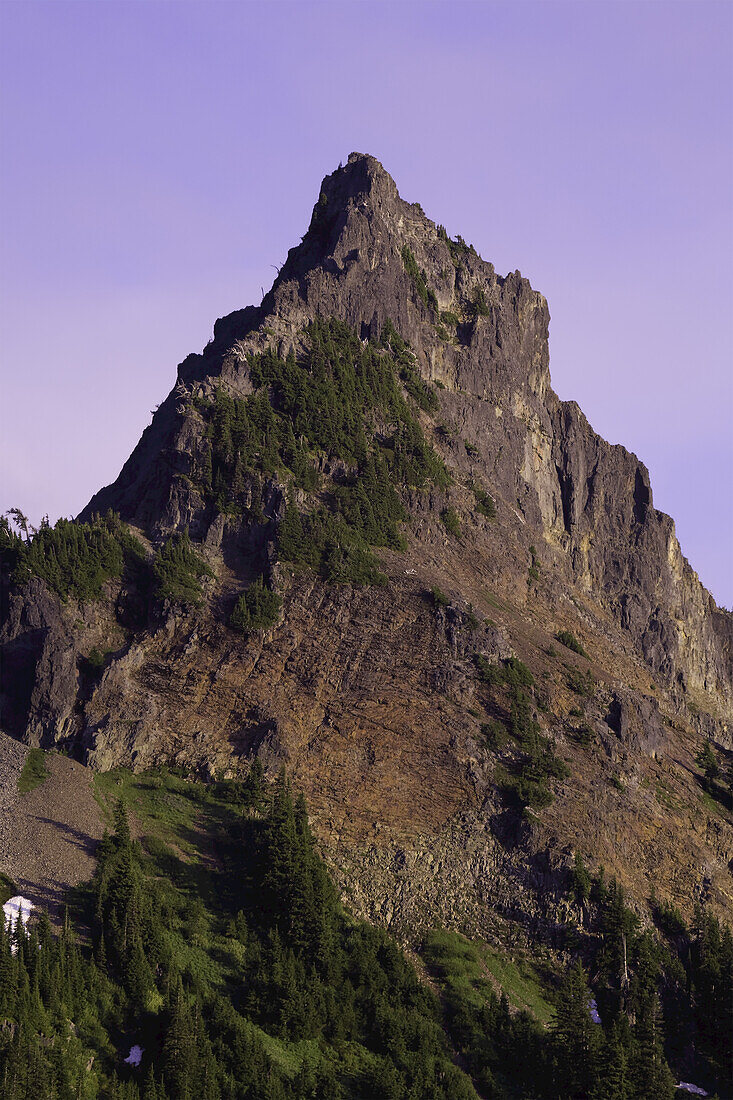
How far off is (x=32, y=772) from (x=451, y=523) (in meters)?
53.3

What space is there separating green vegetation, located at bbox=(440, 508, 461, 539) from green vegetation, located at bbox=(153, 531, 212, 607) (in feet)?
93.2

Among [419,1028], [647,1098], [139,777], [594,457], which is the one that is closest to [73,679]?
[139,777]

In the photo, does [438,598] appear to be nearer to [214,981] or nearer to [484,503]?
[484,503]

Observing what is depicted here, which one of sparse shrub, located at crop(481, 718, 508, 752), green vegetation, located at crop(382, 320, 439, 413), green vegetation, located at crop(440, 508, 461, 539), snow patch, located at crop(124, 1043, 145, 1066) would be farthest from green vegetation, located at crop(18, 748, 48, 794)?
green vegetation, located at crop(382, 320, 439, 413)

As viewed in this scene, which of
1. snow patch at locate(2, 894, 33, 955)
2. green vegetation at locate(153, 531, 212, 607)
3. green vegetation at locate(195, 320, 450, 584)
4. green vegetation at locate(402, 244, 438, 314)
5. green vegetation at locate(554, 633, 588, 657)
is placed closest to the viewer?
snow patch at locate(2, 894, 33, 955)

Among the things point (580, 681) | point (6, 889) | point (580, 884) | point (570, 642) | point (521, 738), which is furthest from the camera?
point (570, 642)

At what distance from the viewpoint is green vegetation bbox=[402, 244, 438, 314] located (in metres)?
150

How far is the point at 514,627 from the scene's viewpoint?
385 ft

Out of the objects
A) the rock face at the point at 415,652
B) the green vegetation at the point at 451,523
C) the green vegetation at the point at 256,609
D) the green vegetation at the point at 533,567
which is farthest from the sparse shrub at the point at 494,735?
the green vegetation at the point at 533,567

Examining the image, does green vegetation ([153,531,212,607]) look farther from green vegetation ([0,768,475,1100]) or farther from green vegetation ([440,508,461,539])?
green vegetation ([440,508,461,539])

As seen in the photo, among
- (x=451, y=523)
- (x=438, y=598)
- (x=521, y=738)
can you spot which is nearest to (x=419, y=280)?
(x=451, y=523)

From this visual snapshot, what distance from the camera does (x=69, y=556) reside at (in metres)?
107

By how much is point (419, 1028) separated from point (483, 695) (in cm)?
3485

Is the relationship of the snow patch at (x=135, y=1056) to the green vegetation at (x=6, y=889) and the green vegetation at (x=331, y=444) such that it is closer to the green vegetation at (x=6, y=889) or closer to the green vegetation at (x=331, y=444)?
the green vegetation at (x=6, y=889)
